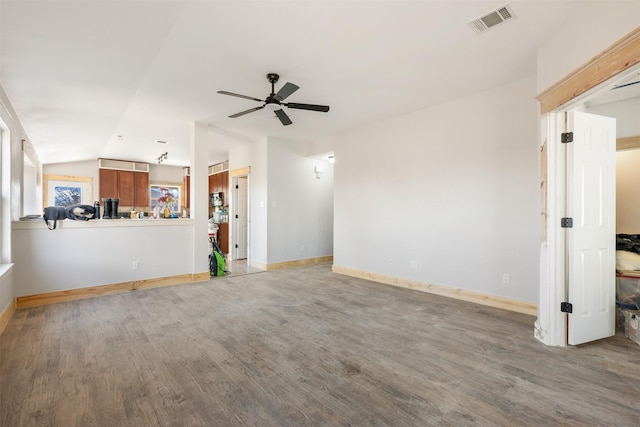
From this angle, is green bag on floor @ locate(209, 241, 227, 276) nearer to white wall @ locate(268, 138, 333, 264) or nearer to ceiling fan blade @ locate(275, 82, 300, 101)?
white wall @ locate(268, 138, 333, 264)

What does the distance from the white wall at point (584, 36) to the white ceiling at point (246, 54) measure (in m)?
0.11

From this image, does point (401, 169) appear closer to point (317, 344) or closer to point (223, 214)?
point (317, 344)

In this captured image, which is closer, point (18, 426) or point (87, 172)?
point (18, 426)

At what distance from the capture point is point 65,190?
8.30 m

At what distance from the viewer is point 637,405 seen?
1854 millimetres

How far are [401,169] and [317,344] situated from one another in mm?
3240

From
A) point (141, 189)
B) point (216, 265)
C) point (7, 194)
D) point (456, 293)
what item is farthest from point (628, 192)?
point (141, 189)

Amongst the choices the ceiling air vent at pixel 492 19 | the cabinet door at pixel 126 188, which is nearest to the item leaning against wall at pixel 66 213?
the cabinet door at pixel 126 188

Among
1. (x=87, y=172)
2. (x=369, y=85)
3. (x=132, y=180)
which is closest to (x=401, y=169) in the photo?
(x=369, y=85)

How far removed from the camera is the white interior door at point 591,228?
8.77ft

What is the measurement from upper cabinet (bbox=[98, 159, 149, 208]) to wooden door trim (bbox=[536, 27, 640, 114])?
9825mm

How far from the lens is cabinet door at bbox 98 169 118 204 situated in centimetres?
852

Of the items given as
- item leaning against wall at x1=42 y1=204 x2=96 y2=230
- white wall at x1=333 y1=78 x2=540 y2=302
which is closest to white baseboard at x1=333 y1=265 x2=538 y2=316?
white wall at x1=333 y1=78 x2=540 y2=302

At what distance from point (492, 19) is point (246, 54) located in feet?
7.25
